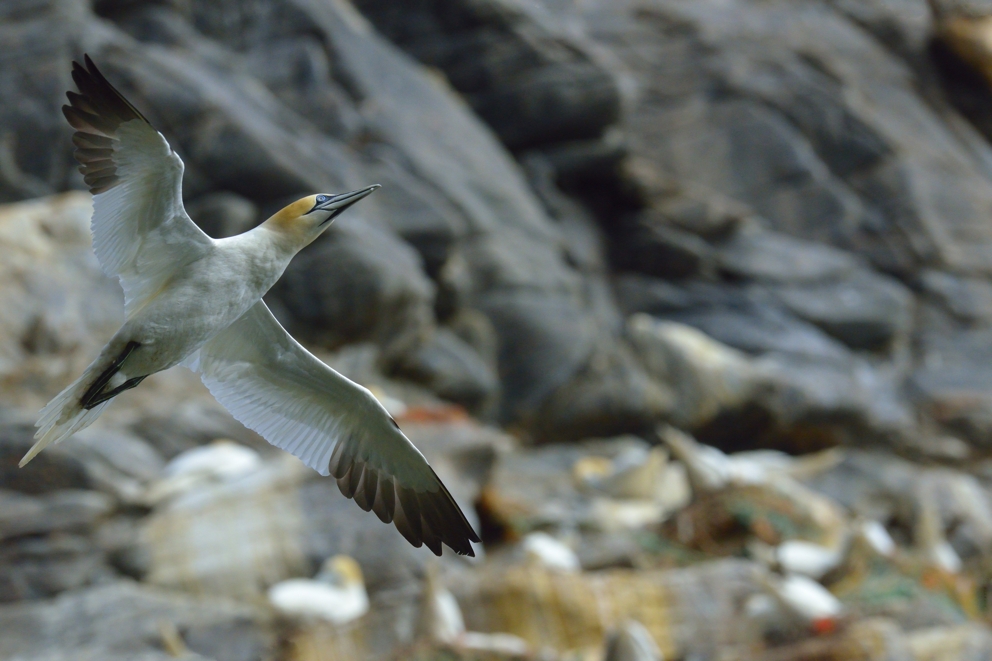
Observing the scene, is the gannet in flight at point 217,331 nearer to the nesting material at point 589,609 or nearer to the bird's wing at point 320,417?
the bird's wing at point 320,417

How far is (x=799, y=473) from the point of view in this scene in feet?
43.2

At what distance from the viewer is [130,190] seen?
411cm

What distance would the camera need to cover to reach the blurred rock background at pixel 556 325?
25.2ft

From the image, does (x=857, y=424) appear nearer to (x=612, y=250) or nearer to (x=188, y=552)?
(x=612, y=250)

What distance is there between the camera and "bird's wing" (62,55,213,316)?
3961mm

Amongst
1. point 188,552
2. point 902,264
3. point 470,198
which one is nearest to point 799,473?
point 470,198

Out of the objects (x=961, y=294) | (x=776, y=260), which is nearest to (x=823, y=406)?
(x=776, y=260)

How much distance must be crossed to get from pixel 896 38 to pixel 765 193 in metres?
5.00

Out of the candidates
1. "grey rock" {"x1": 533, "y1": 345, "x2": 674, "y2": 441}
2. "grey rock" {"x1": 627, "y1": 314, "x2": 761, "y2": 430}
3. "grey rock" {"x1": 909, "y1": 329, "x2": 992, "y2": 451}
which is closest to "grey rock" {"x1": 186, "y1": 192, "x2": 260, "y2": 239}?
"grey rock" {"x1": 533, "y1": 345, "x2": 674, "y2": 441}

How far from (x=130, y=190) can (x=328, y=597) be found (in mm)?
3874

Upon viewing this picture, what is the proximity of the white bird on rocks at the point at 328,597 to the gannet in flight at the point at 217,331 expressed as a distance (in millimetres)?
2454

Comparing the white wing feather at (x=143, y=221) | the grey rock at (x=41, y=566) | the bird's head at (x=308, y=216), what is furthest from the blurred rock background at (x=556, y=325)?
the bird's head at (x=308, y=216)

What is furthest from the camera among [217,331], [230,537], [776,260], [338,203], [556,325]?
[776,260]

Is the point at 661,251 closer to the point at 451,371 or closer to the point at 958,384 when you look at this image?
the point at 958,384
